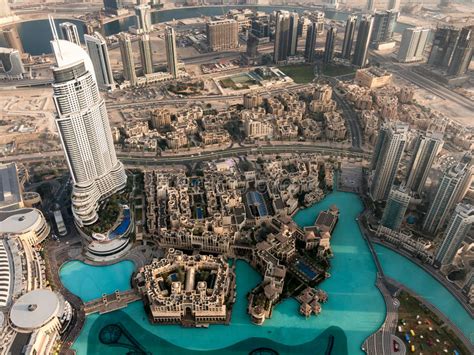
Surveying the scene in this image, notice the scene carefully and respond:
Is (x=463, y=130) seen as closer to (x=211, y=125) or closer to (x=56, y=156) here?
(x=211, y=125)

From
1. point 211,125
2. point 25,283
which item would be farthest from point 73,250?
point 211,125

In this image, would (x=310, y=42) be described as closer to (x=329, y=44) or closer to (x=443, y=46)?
(x=329, y=44)

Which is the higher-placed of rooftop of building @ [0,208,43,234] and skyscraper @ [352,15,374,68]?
skyscraper @ [352,15,374,68]

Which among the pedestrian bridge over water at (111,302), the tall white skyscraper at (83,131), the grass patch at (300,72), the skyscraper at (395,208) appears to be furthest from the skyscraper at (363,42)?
the pedestrian bridge over water at (111,302)

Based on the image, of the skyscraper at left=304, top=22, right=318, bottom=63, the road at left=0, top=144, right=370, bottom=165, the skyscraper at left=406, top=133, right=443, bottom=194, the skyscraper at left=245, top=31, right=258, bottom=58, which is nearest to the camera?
the skyscraper at left=406, top=133, right=443, bottom=194

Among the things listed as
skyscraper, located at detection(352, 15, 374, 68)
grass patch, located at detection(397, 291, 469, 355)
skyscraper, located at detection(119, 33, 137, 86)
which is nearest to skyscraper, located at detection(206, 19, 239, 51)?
skyscraper, located at detection(119, 33, 137, 86)

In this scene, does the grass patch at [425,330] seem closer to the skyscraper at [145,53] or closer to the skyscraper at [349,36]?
the skyscraper at [349,36]

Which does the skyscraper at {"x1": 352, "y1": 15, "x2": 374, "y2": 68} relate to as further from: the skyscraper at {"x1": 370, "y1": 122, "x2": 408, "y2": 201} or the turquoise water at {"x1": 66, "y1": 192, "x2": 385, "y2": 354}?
the turquoise water at {"x1": 66, "y1": 192, "x2": 385, "y2": 354}
